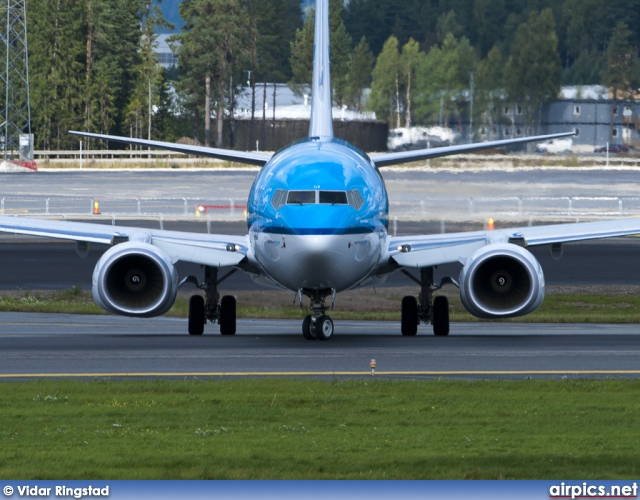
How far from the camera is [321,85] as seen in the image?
33.3 m

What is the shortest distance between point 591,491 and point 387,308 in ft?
96.2

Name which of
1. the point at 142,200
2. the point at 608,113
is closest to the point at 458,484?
the point at 142,200

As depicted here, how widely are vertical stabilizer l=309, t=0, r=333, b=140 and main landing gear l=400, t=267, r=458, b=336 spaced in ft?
12.4

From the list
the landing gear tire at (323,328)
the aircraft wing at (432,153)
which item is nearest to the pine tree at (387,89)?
the aircraft wing at (432,153)

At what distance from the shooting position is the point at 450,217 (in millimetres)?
72500

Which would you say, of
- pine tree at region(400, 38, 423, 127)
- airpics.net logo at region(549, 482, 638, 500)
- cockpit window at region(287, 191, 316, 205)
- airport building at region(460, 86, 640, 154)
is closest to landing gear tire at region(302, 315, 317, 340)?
cockpit window at region(287, 191, 316, 205)

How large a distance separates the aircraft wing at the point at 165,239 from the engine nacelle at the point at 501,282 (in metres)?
4.47

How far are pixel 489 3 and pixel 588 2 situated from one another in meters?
6.88

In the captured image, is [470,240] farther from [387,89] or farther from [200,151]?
[387,89]

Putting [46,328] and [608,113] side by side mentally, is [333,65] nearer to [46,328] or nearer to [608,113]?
[608,113]

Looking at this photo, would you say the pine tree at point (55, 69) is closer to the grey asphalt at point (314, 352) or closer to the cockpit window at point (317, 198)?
the grey asphalt at point (314, 352)

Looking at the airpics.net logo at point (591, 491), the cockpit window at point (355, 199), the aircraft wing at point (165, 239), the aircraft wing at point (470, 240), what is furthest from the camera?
the aircraft wing at point (470, 240)

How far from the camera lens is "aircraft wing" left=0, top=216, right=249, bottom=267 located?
2939cm

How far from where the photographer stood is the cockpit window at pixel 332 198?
26750 mm
